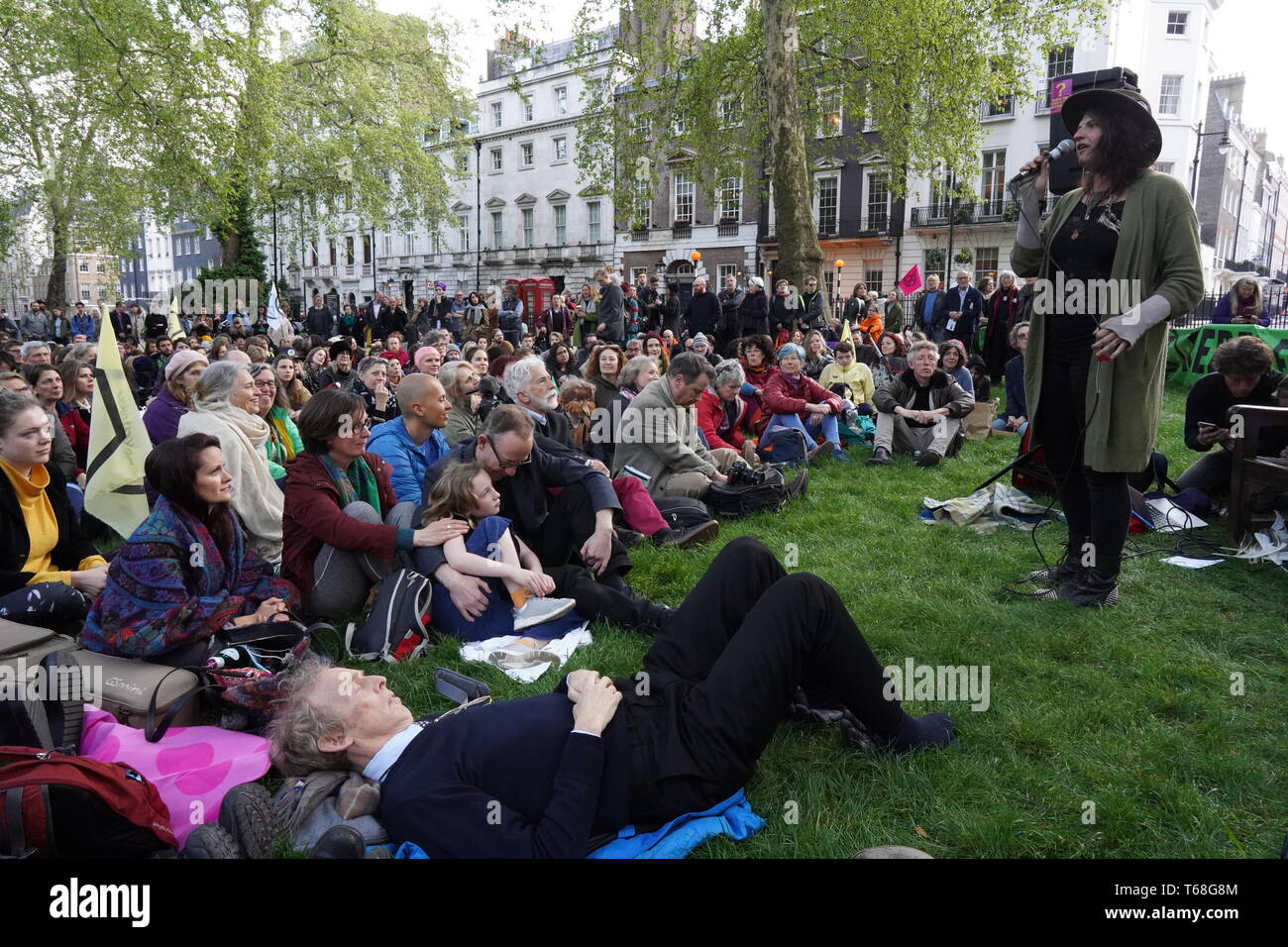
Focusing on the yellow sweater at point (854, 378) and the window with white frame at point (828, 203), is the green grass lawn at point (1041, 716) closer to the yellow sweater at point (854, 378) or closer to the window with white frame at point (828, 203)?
the yellow sweater at point (854, 378)

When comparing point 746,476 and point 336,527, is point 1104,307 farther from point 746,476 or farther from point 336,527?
point 336,527

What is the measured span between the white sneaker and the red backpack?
6.25ft

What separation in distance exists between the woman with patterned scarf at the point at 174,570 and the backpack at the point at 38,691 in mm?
184

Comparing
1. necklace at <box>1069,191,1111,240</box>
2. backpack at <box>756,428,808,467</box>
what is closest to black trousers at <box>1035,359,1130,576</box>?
necklace at <box>1069,191,1111,240</box>

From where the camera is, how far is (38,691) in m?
3.08

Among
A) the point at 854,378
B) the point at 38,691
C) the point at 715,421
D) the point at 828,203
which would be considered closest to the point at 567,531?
the point at 38,691

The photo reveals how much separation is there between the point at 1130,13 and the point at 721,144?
23.1 metres

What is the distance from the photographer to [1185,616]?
429cm

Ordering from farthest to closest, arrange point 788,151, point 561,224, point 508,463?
1. point 561,224
2. point 788,151
3. point 508,463

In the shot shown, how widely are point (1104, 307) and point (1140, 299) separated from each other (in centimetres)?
16

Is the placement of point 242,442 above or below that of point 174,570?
above

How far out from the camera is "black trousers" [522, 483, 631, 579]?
16.0 ft

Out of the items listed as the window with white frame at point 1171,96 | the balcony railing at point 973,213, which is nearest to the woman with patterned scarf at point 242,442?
the balcony railing at point 973,213
